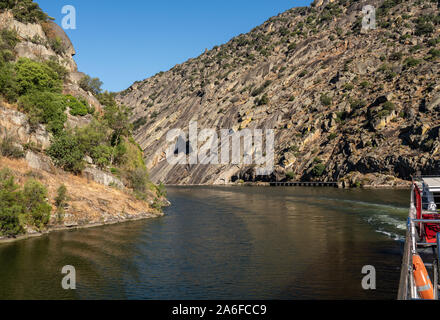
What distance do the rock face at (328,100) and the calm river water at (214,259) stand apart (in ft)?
187

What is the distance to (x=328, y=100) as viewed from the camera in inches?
4938

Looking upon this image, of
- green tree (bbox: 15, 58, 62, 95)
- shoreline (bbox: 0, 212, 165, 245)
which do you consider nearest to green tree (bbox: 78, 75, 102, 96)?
green tree (bbox: 15, 58, 62, 95)

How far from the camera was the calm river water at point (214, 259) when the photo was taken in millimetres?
20406

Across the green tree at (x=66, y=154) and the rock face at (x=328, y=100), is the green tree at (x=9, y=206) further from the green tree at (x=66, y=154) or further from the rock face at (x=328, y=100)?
the rock face at (x=328, y=100)

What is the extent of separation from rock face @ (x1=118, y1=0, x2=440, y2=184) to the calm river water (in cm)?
5699

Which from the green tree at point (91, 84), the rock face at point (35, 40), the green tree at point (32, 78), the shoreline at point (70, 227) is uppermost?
the rock face at point (35, 40)

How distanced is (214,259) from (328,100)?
109 m

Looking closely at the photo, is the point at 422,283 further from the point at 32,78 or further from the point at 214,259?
the point at 32,78

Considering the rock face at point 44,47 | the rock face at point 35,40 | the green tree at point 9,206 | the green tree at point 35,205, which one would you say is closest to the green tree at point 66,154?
the green tree at point 35,205

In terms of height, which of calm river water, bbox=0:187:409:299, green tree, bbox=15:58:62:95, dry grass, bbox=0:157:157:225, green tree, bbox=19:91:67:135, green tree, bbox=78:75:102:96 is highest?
green tree, bbox=78:75:102:96

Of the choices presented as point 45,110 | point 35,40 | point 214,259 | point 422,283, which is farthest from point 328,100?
point 422,283

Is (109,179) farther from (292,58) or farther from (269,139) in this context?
(292,58)

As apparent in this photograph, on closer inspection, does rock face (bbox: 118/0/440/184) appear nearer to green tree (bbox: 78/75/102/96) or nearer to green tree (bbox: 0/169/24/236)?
green tree (bbox: 78/75/102/96)

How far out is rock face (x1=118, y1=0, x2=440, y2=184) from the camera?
96250 millimetres
